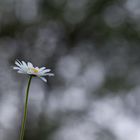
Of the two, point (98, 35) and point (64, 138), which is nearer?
point (64, 138)

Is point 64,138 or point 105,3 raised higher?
point 105,3

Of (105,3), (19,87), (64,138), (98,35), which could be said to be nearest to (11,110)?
(19,87)

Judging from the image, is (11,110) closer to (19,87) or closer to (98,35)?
(19,87)

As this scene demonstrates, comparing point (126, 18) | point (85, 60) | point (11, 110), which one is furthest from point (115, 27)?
point (11, 110)

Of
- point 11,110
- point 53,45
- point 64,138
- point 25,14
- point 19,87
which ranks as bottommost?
point 64,138

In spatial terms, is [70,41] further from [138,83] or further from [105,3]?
[138,83]

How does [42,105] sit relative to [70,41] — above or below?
below
